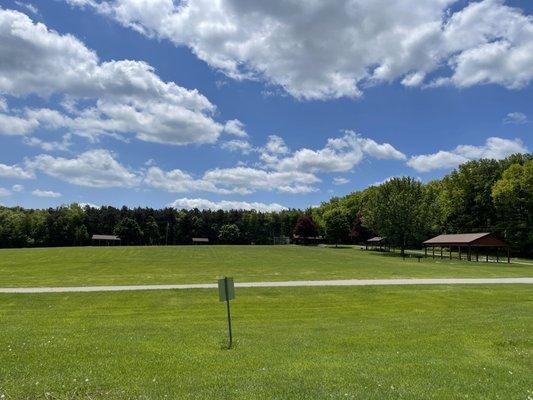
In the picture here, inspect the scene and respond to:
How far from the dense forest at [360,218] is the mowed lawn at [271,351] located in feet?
195

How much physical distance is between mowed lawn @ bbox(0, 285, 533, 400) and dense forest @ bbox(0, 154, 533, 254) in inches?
2339

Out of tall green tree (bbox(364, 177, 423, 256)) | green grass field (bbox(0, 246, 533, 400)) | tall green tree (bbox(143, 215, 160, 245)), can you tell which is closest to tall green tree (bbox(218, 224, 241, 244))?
tall green tree (bbox(143, 215, 160, 245))

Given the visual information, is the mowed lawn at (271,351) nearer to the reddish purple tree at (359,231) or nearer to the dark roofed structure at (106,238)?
the reddish purple tree at (359,231)

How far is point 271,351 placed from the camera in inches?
444

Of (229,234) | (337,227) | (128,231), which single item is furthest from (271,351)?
(229,234)

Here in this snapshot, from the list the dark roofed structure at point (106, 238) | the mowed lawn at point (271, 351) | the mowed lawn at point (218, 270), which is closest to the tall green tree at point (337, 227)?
the mowed lawn at point (218, 270)

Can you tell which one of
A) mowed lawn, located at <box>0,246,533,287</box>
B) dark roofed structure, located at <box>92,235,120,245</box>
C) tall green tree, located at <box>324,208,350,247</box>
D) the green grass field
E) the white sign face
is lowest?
mowed lawn, located at <box>0,246,533,287</box>

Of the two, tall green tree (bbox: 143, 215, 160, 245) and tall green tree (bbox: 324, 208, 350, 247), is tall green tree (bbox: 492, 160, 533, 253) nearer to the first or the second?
tall green tree (bbox: 324, 208, 350, 247)

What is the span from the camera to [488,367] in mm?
9617

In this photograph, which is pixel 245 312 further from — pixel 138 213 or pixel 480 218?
pixel 138 213

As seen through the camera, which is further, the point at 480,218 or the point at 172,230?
the point at 172,230

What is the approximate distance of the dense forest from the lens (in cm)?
7600

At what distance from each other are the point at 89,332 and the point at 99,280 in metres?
21.4

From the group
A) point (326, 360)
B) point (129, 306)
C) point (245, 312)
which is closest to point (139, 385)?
point (326, 360)
